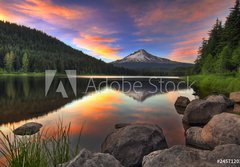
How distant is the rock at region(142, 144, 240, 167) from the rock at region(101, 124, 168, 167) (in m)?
3.28

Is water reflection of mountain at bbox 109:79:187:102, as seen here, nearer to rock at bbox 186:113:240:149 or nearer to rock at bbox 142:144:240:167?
rock at bbox 186:113:240:149

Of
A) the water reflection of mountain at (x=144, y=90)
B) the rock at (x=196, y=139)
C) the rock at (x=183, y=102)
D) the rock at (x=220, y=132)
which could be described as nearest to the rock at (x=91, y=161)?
the rock at (x=220, y=132)

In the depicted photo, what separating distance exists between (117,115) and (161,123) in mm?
5953

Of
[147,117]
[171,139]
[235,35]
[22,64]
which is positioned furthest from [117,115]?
[22,64]

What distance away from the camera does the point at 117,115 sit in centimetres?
2622

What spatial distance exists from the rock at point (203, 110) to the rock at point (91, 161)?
551 inches

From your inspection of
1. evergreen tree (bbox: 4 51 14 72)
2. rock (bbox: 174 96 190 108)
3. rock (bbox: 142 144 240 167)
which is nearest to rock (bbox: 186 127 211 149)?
rock (bbox: 142 144 240 167)

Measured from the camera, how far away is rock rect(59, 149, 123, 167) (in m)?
5.98

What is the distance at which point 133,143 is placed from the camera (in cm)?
1101

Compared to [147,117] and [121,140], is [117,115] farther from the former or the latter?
[121,140]

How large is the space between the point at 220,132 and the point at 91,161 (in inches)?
321

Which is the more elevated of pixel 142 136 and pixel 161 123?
pixel 142 136

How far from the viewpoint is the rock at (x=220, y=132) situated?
1180 cm

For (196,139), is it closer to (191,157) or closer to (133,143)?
(133,143)
